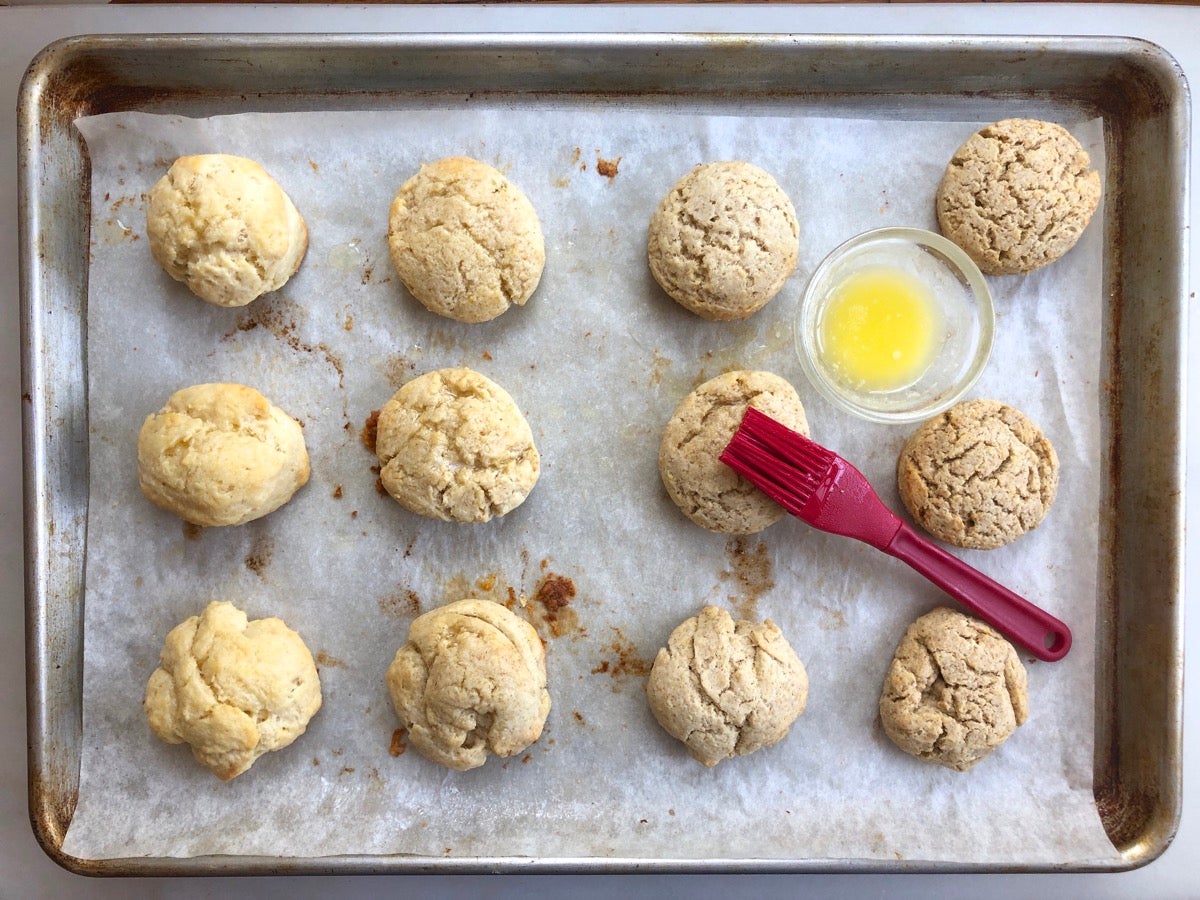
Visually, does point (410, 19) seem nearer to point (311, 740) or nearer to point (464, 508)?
point (464, 508)

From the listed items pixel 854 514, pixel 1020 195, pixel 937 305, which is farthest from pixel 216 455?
pixel 1020 195

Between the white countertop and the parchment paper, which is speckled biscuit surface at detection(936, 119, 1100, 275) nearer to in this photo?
the parchment paper

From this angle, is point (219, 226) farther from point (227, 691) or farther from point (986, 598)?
point (986, 598)

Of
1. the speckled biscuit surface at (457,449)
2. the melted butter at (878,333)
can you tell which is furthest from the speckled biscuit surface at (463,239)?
the melted butter at (878,333)

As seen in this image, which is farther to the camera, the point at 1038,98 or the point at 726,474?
the point at 1038,98

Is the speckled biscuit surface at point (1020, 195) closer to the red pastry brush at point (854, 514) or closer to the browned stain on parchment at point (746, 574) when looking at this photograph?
the red pastry brush at point (854, 514)

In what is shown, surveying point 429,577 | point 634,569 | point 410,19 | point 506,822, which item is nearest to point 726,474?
point 634,569
